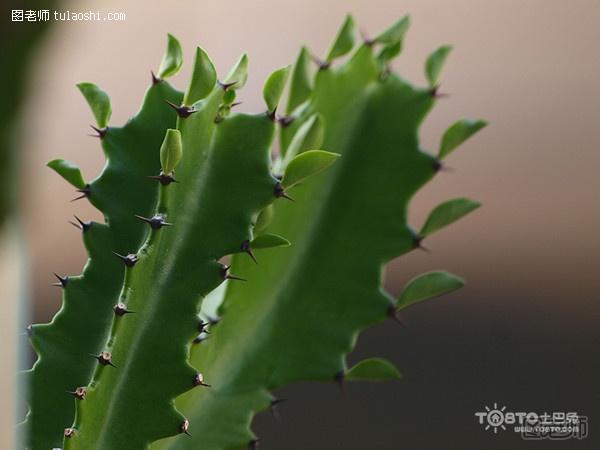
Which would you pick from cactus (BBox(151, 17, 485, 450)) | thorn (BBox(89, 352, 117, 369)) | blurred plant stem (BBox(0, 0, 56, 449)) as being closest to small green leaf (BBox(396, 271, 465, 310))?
cactus (BBox(151, 17, 485, 450))

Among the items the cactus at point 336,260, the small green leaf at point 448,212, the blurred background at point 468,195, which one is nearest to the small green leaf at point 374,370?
the cactus at point 336,260

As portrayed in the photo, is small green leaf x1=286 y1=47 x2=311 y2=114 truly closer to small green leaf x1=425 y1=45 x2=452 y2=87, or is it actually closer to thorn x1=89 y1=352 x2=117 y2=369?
small green leaf x1=425 y1=45 x2=452 y2=87

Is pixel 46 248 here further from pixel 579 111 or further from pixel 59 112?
pixel 579 111

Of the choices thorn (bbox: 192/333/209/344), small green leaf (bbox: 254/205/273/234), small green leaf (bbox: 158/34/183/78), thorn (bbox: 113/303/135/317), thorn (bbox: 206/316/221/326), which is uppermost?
small green leaf (bbox: 158/34/183/78)

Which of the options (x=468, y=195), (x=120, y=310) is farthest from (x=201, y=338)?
(x=468, y=195)

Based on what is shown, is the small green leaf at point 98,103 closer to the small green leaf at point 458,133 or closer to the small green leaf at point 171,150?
the small green leaf at point 171,150

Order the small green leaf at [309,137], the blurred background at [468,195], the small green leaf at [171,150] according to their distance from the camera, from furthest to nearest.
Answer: the blurred background at [468,195], the small green leaf at [309,137], the small green leaf at [171,150]

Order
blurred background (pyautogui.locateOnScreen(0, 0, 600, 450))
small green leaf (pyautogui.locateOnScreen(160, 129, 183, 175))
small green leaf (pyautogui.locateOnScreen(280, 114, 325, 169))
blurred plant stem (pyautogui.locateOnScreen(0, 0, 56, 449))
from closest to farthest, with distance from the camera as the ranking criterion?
small green leaf (pyautogui.locateOnScreen(160, 129, 183, 175))
small green leaf (pyautogui.locateOnScreen(280, 114, 325, 169))
blurred plant stem (pyautogui.locateOnScreen(0, 0, 56, 449))
blurred background (pyautogui.locateOnScreen(0, 0, 600, 450))

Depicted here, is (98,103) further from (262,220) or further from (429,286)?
(429,286)

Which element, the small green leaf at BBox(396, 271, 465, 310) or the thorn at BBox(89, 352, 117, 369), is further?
the small green leaf at BBox(396, 271, 465, 310)
